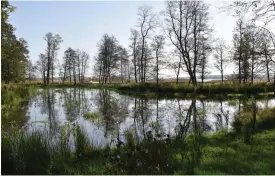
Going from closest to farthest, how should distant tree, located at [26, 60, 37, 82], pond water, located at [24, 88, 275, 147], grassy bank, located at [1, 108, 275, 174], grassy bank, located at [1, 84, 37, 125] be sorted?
grassy bank, located at [1, 108, 275, 174], pond water, located at [24, 88, 275, 147], grassy bank, located at [1, 84, 37, 125], distant tree, located at [26, 60, 37, 82]

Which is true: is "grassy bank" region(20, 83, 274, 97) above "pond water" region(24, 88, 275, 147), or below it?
above

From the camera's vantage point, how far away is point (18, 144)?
4477 millimetres

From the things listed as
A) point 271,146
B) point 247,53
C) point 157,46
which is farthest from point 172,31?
point 271,146

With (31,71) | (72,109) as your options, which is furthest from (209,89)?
(31,71)

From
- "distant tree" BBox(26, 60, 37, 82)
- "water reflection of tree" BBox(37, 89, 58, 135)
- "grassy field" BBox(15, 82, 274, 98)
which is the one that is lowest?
"water reflection of tree" BBox(37, 89, 58, 135)

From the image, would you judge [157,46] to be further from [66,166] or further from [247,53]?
[66,166]

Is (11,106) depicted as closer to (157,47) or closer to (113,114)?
(113,114)

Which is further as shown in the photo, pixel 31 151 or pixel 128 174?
pixel 31 151

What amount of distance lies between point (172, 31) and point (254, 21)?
1812 centimetres

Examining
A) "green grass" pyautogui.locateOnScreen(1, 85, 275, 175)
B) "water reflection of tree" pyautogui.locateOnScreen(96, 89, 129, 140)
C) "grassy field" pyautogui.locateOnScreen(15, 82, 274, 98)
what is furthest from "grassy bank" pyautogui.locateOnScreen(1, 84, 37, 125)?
"grassy field" pyautogui.locateOnScreen(15, 82, 274, 98)

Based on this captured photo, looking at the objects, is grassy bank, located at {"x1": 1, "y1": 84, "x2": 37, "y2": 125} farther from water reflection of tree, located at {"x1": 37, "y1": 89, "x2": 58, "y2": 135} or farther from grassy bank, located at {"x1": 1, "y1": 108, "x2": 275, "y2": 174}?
grassy bank, located at {"x1": 1, "y1": 108, "x2": 275, "y2": 174}

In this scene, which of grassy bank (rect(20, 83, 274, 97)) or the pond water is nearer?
the pond water

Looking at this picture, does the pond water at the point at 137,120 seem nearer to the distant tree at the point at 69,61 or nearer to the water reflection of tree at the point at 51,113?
the water reflection of tree at the point at 51,113

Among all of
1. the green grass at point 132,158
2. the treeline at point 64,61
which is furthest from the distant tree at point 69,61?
the green grass at point 132,158
